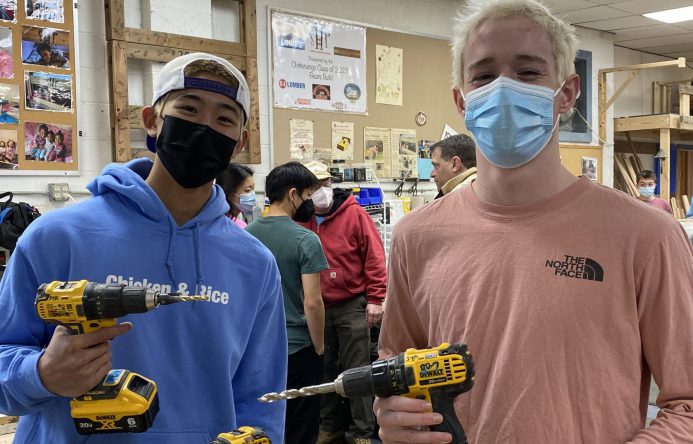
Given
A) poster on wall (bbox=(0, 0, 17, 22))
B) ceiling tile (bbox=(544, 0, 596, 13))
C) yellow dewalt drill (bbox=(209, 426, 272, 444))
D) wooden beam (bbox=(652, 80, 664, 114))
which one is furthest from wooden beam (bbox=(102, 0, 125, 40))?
wooden beam (bbox=(652, 80, 664, 114))

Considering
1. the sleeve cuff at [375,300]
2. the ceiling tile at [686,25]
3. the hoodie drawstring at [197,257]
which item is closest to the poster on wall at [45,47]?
the sleeve cuff at [375,300]

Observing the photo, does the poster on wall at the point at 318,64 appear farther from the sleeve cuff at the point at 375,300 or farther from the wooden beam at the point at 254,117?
the sleeve cuff at the point at 375,300

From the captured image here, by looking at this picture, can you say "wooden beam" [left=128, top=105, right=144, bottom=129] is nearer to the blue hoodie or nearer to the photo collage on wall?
the photo collage on wall

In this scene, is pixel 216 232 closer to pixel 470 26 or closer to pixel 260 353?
pixel 260 353

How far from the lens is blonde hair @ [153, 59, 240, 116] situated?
1.50 metres

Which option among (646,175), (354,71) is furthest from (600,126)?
(354,71)

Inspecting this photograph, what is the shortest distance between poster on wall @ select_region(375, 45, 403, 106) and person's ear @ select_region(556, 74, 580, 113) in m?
5.55

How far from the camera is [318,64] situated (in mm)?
6359

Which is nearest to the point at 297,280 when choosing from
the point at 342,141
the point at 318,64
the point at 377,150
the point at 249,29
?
the point at 249,29

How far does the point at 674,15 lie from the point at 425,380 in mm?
9352

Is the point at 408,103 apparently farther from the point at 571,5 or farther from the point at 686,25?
the point at 686,25

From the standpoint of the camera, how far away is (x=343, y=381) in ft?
3.91

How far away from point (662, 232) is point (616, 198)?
12 cm

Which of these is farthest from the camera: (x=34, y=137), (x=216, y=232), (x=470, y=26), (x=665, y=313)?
(x=34, y=137)
